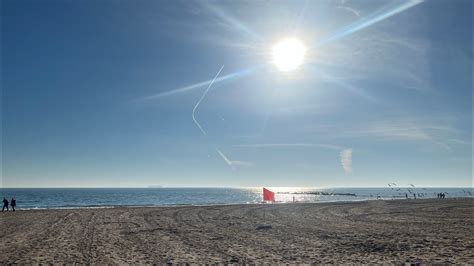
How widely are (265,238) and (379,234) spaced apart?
6784 millimetres

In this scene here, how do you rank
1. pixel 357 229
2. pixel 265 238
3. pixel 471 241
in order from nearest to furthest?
pixel 471 241, pixel 265 238, pixel 357 229

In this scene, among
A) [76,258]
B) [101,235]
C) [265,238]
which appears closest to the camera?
[76,258]

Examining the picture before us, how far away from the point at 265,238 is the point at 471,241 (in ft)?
33.7

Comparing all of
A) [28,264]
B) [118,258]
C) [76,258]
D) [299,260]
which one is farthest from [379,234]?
[28,264]

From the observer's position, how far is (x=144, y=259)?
14.2 meters

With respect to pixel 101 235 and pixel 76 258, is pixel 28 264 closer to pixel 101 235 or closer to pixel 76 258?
pixel 76 258

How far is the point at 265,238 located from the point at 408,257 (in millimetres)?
7871

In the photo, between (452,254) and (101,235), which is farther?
(101,235)

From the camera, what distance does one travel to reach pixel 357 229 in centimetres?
2250

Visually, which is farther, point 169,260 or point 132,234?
point 132,234

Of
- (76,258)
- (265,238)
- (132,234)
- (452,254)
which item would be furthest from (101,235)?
(452,254)

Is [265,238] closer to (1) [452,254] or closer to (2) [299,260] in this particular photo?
(2) [299,260]

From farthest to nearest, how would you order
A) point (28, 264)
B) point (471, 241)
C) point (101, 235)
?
point (101, 235)
point (471, 241)
point (28, 264)

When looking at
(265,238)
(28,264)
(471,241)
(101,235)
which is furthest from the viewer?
(101,235)
